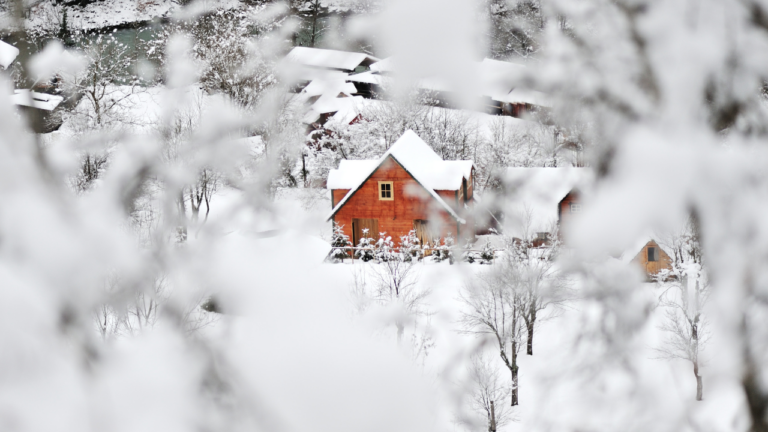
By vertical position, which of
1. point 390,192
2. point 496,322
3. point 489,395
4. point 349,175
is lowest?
point 489,395

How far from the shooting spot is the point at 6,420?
0.41m

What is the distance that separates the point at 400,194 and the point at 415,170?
596mm

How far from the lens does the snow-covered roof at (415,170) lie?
482 inches

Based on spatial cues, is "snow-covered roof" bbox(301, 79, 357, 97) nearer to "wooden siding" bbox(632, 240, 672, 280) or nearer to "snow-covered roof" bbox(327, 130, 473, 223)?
"wooden siding" bbox(632, 240, 672, 280)

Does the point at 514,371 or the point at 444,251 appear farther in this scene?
the point at 444,251

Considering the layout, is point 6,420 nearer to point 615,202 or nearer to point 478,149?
point 615,202

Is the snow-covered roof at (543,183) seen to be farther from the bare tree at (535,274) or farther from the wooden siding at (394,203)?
the wooden siding at (394,203)

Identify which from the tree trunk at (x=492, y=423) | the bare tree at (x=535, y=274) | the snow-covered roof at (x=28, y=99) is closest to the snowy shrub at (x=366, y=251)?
the bare tree at (x=535, y=274)

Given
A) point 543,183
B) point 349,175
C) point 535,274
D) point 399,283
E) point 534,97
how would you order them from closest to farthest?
point 534,97 → point 543,183 → point 535,274 → point 399,283 → point 349,175

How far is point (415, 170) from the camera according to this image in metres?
12.4

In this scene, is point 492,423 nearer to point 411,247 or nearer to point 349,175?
point 411,247

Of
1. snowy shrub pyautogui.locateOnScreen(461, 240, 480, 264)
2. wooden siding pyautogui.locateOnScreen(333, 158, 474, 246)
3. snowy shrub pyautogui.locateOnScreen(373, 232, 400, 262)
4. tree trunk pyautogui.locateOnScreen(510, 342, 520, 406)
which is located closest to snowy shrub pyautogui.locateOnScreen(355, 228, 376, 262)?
snowy shrub pyautogui.locateOnScreen(373, 232, 400, 262)

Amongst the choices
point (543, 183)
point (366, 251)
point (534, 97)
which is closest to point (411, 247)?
point (366, 251)

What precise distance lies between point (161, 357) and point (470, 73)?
37cm
